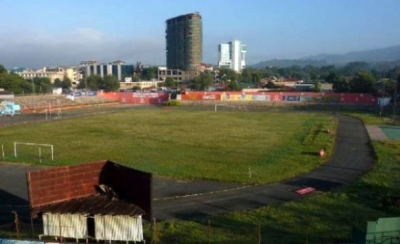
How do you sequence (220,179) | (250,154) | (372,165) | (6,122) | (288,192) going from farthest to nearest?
(6,122)
(250,154)
(372,165)
(220,179)
(288,192)

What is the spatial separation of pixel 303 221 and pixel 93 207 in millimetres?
8466

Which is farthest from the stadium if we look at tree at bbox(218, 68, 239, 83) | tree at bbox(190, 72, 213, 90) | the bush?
tree at bbox(218, 68, 239, 83)

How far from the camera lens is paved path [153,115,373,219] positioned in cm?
1895

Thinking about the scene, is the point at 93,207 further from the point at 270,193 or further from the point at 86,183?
the point at 270,193

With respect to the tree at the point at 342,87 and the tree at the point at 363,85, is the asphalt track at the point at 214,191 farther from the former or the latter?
the tree at the point at 342,87

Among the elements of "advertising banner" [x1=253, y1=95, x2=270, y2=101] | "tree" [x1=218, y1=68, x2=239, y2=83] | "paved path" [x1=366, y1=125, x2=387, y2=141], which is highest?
"tree" [x1=218, y1=68, x2=239, y2=83]

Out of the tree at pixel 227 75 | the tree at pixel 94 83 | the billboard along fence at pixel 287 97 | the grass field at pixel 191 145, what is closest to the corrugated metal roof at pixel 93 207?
the grass field at pixel 191 145

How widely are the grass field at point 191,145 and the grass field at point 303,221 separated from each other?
15.5 ft

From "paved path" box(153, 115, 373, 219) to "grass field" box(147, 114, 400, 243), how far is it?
3.19ft

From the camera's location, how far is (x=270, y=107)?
8112 centimetres

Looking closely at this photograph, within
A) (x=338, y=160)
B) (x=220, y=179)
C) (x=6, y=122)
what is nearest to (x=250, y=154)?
(x=338, y=160)

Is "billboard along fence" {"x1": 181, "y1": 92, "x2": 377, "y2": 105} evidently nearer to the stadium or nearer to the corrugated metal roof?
the stadium

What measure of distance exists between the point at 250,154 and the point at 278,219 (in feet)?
47.4

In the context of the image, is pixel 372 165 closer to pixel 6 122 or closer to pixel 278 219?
pixel 278 219
